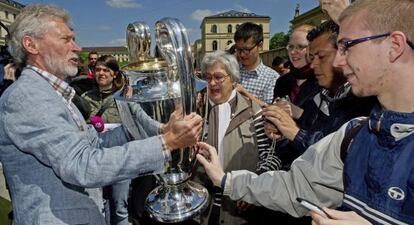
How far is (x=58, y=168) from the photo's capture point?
1.43m

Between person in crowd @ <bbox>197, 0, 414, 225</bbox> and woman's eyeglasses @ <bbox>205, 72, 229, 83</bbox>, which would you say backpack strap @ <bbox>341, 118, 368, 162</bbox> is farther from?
woman's eyeglasses @ <bbox>205, 72, 229, 83</bbox>

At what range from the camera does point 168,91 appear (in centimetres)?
154

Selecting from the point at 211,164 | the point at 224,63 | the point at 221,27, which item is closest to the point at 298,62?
the point at 224,63

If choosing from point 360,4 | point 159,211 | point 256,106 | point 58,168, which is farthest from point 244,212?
point 360,4

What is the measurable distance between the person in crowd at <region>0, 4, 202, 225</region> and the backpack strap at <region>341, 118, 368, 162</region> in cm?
58

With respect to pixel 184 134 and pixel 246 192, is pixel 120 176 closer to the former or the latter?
pixel 184 134

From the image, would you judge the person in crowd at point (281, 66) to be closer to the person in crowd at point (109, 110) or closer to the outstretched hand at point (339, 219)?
the person in crowd at point (109, 110)

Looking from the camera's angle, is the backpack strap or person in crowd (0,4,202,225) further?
person in crowd (0,4,202,225)

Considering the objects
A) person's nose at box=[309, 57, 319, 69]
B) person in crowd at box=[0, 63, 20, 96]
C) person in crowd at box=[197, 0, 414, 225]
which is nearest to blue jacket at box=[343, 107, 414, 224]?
person in crowd at box=[197, 0, 414, 225]

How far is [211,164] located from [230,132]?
0.79 metres

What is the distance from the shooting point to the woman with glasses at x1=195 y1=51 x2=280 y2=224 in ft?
8.30

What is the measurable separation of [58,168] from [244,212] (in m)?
1.53

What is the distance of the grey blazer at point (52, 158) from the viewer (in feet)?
4.64

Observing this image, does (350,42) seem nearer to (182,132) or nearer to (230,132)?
(182,132)
